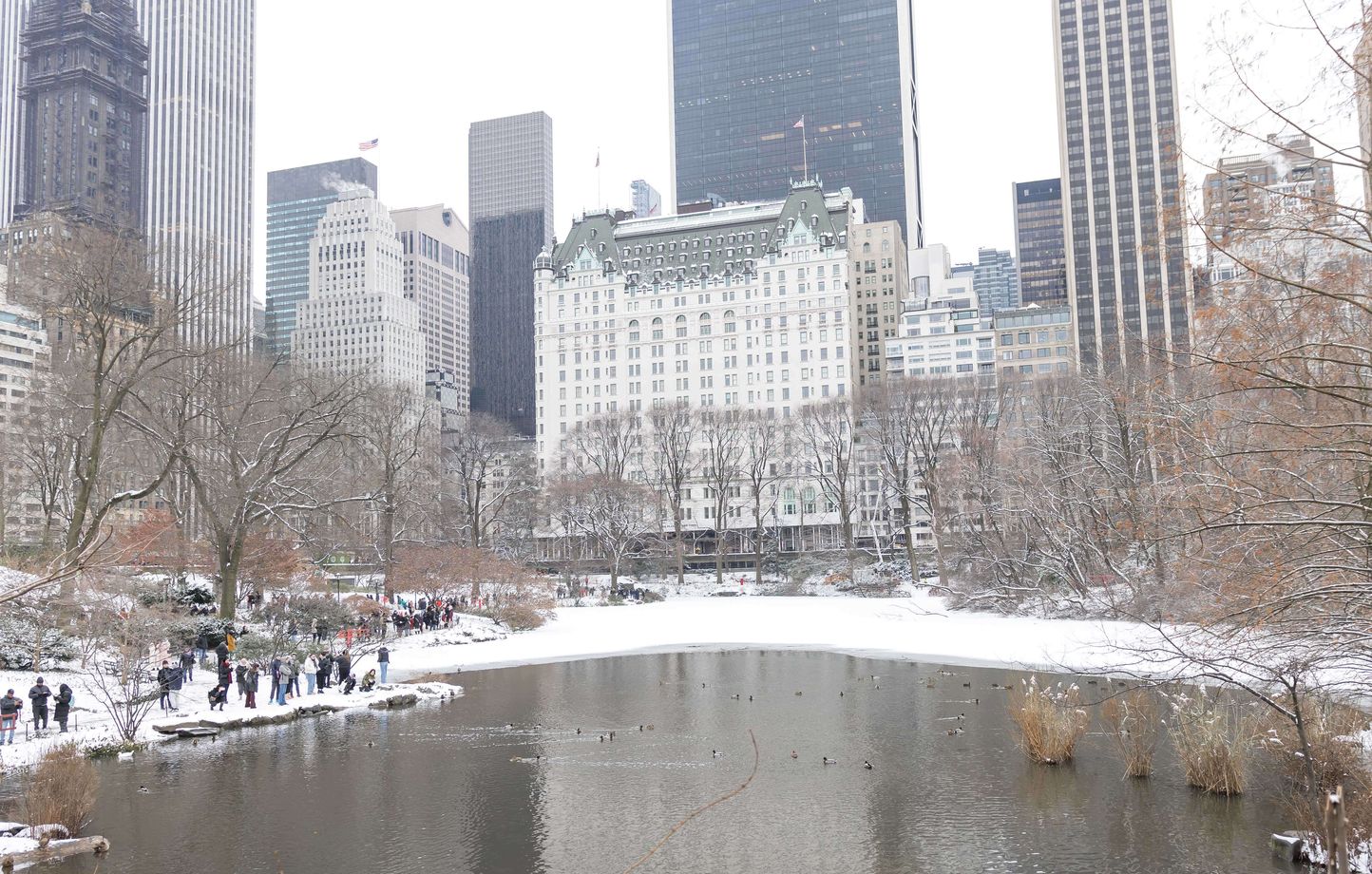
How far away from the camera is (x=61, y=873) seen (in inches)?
642

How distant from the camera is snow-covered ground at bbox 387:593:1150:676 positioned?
41312 mm

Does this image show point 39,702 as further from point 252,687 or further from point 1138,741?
point 1138,741

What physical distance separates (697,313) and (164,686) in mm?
115354

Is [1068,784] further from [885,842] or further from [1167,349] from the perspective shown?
[1167,349]

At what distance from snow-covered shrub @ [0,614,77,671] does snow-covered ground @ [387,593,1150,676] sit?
432 inches

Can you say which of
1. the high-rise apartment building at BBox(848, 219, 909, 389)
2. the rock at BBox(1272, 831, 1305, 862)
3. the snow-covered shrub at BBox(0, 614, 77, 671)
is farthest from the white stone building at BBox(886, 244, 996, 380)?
the rock at BBox(1272, 831, 1305, 862)

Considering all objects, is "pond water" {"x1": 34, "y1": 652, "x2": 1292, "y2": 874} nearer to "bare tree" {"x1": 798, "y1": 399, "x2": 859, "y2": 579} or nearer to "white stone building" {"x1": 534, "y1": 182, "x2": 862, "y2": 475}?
"bare tree" {"x1": 798, "y1": 399, "x2": 859, "y2": 579}

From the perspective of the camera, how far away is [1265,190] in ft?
34.0

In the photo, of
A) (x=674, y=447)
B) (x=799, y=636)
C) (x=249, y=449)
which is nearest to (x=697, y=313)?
(x=674, y=447)

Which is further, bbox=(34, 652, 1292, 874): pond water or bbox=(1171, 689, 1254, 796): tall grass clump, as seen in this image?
bbox=(1171, 689, 1254, 796): tall grass clump

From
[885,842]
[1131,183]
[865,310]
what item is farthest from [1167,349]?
[1131,183]

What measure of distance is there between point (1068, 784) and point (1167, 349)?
12.2 metres

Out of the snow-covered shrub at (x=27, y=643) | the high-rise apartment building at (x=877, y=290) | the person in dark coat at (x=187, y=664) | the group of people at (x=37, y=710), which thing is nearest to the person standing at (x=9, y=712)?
the group of people at (x=37, y=710)

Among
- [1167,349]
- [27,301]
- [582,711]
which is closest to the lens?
[1167,349]
